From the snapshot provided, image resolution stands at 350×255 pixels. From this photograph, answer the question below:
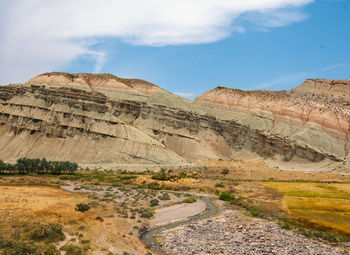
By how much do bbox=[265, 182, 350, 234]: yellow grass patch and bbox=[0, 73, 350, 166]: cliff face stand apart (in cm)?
4761

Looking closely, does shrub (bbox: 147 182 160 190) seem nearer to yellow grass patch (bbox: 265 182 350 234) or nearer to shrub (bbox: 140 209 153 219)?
yellow grass patch (bbox: 265 182 350 234)

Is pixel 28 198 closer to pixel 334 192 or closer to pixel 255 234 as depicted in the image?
pixel 255 234

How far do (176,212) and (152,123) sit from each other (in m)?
70.9

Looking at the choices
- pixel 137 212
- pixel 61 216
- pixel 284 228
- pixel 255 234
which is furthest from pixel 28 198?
pixel 284 228

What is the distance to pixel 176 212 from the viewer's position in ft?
101

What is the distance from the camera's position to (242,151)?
96.6 metres

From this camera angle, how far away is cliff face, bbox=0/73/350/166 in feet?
270

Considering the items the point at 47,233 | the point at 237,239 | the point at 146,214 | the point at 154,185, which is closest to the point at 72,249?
the point at 47,233

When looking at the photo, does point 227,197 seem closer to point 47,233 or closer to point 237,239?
point 237,239

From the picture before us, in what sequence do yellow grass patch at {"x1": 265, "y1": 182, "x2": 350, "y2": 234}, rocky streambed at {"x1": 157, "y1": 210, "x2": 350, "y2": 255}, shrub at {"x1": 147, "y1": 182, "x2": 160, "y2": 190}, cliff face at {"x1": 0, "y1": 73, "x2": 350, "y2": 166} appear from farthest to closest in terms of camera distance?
cliff face at {"x1": 0, "y1": 73, "x2": 350, "y2": 166}
shrub at {"x1": 147, "y1": 182, "x2": 160, "y2": 190}
yellow grass patch at {"x1": 265, "y1": 182, "x2": 350, "y2": 234}
rocky streambed at {"x1": 157, "y1": 210, "x2": 350, "y2": 255}

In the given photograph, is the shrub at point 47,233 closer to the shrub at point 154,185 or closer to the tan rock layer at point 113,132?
the shrub at point 154,185

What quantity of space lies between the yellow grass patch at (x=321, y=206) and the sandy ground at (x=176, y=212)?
8627 millimetres

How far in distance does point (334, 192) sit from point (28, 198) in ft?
106

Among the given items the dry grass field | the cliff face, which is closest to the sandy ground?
the dry grass field
